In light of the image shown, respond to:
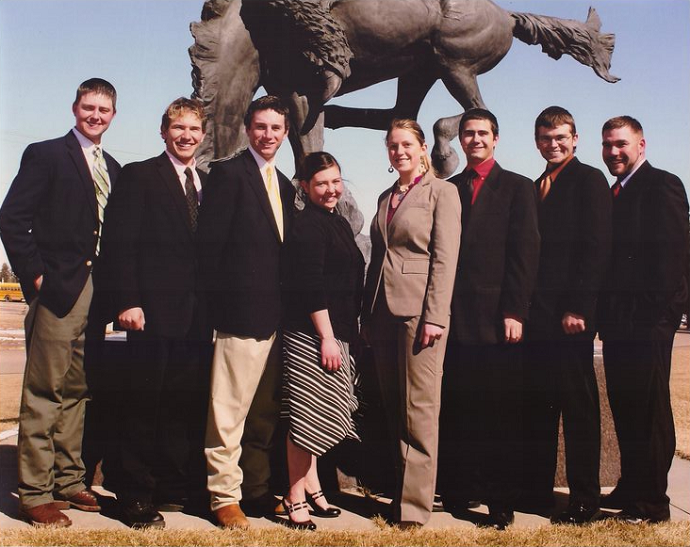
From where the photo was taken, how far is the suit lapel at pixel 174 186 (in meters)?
3.06

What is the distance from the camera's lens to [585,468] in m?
3.09

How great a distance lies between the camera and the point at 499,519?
3080 millimetres

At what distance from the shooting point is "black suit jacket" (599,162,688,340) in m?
3.06

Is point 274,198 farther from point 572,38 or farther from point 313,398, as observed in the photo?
point 572,38

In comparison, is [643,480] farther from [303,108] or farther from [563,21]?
[563,21]

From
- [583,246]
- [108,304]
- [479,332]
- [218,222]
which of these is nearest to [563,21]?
[583,246]

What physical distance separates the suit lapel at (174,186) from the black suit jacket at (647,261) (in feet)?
6.02

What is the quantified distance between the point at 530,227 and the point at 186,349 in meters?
1.56

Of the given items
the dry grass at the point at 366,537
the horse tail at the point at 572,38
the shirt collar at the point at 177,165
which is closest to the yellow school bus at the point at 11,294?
the horse tail at the point at 572,38

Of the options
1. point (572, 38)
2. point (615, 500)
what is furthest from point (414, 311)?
point (572, 38)

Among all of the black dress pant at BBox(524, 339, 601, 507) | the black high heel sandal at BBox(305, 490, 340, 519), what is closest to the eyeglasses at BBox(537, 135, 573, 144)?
the black dress pant at BBox(524, 339, 601, 507)

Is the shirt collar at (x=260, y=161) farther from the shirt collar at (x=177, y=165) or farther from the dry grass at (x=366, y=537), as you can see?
the dry grass at (x=366, y=537)

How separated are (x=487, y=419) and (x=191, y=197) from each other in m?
1.61

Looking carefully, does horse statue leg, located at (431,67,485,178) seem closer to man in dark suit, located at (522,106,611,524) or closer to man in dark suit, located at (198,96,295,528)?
man in dark suit, located at (522,106,611,524)
